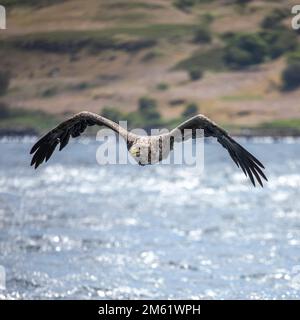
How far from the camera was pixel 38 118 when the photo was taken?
16600 cm

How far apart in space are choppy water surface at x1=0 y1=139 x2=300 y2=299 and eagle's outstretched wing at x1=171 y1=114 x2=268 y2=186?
969 centimetres

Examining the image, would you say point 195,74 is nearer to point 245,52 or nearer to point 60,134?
point 245,52

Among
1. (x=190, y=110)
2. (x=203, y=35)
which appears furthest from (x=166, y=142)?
(x=203, y=35)

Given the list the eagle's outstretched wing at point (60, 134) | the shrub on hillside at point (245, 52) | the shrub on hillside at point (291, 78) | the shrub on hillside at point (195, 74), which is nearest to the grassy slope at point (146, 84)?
the shrub on hillside at point (195, 74)

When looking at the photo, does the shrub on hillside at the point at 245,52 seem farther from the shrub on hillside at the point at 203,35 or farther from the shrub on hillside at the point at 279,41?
the shrub on hillside at the point at 203,35

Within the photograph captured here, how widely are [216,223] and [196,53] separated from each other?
457 ft

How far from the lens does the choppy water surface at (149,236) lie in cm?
3391

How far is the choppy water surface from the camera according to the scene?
3391cm

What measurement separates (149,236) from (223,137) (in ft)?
84.1

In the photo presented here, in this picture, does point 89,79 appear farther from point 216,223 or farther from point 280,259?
point 280,259

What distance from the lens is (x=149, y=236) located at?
156 ft

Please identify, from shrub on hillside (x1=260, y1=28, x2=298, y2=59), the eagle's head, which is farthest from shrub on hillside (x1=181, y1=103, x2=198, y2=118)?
the eagle's head
